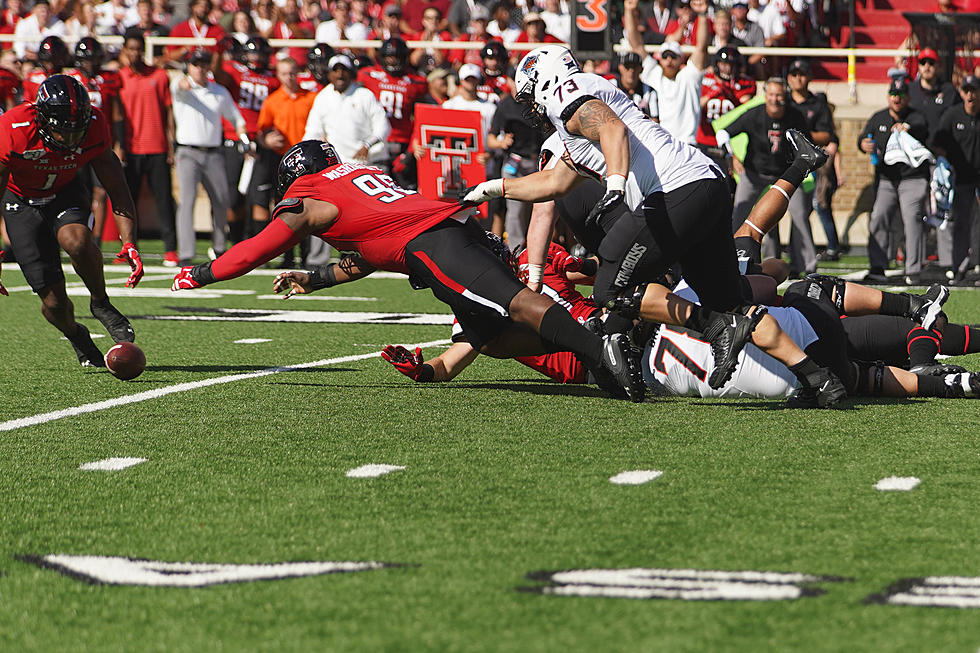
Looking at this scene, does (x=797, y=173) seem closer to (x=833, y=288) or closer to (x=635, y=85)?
(x=833, y=288)

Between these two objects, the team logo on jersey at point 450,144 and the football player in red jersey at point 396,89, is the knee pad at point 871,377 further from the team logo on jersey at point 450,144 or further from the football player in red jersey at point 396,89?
the football player in red jersey at point 396,89

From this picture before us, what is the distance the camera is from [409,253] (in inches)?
269

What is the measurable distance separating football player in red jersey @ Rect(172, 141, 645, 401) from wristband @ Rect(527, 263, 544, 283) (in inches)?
22.6

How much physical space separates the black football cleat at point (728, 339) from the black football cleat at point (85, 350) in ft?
12.4

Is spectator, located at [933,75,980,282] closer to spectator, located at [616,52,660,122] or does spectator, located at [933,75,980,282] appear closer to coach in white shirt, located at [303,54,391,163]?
spectator, located at [616,52,660,122]

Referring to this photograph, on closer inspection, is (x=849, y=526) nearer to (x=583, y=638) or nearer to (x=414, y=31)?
(x=583, y=638)

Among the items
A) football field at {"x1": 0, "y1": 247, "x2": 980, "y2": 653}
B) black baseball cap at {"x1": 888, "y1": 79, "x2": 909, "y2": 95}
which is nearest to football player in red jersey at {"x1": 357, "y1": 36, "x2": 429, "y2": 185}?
black baseball cap at {"x1": 888, "y1": 79, "x2": 909, "y2": 95}

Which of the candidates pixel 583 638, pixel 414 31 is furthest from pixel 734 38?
pixel 583 638

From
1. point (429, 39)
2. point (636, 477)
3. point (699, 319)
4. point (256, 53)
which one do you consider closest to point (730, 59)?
point (256, 53)

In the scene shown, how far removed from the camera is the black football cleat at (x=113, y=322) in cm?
812

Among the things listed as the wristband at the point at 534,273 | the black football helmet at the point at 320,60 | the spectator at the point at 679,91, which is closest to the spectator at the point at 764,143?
the spectator at the point at 679,91

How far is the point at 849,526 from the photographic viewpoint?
14.0 ft

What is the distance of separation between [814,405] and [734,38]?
39.7 ft

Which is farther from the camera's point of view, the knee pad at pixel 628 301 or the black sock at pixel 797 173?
the black sock at pixel 797 173
